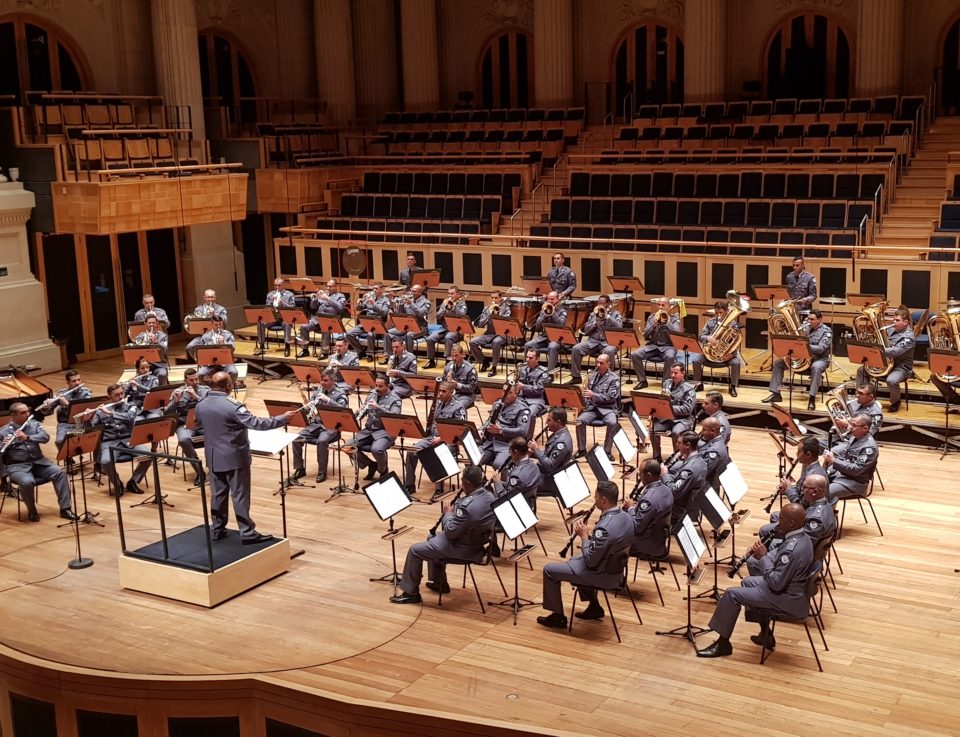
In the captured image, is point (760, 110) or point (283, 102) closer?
point (760, 110)

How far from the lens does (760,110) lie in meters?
20.9

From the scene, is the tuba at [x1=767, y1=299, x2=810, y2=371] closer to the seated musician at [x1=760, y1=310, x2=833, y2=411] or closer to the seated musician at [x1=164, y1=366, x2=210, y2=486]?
the seated musician at [x1=760, y1=310, x2=833, y2=411]

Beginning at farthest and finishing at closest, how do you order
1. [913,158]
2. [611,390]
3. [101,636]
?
[913,158]
[611,390]
[101,636]

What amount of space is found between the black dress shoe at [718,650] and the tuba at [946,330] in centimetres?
597

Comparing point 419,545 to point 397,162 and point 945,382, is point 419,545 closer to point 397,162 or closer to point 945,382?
point 945,382

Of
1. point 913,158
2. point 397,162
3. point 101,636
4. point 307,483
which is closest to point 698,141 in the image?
point 913,158

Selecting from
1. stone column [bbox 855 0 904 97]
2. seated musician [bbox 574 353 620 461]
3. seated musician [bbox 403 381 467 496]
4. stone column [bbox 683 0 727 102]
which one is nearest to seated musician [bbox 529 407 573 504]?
seated musician [bbox 403 381 467 496]

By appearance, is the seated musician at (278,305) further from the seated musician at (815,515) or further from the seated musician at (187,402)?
the seated musician at (815,515)

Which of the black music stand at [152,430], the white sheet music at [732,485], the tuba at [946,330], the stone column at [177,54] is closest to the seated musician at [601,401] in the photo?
the white sheet music at [732,485]

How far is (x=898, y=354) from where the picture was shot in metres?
12.4

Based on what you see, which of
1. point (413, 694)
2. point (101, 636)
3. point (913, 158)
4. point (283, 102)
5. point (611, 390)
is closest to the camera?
point (413, 694)

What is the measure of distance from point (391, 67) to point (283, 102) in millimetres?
2809

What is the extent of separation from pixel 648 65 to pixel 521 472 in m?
16.5

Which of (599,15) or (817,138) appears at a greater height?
(599,15)
